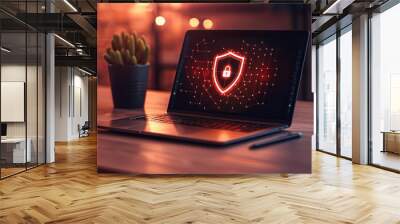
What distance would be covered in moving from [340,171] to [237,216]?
3567mm

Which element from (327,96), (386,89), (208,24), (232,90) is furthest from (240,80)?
(327,96)

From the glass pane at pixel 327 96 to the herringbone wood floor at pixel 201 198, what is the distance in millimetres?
→ 3106

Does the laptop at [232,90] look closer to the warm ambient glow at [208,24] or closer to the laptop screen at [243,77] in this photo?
the laptop screen at [243,77]

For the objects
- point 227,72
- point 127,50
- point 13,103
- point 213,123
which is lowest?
point 213,123

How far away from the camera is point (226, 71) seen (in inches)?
225

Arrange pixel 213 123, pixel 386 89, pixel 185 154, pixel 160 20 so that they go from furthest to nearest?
pixel 386 89 → pixel 160 20 → pixel 185 154 → pixel 213 123

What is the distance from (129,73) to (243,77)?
5.58ft

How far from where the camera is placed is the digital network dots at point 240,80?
551 cm

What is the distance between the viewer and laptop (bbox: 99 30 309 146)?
5449mm

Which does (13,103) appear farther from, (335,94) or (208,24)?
(335,94)

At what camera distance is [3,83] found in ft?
24.3

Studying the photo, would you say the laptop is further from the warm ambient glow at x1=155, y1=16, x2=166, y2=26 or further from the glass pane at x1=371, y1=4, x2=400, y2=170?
the glass pane at x1=371, y1=4, x2=400, y2=170

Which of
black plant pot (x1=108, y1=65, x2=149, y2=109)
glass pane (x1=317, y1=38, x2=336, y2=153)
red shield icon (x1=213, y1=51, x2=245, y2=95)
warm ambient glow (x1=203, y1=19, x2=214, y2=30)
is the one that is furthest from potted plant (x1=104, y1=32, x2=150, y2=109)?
glass pane (x1=317, y1=38, x2=336, y2=153)

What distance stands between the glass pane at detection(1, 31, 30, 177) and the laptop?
279 centimetres
